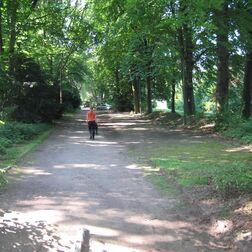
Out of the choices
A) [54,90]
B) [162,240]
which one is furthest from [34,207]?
[54,90]

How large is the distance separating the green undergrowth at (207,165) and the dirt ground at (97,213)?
732 mm

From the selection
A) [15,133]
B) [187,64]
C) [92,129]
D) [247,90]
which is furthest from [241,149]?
[187,64]

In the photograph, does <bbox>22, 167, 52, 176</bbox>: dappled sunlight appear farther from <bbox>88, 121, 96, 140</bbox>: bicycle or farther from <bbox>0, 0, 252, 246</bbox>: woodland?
<bbox>88, 121, 96, 140</bbox>: bicycle

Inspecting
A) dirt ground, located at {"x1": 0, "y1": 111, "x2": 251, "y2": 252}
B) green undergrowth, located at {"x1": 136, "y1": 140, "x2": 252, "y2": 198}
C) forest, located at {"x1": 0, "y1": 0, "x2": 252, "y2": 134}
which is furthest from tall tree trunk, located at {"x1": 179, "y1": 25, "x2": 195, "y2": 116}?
dirt ground, located at {"x1": 0, "y1": 111, "x2": 251, "y2": 252}

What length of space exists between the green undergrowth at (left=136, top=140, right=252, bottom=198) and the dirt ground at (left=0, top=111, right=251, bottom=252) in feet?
2.40

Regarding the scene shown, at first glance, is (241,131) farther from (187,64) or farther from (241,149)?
(187,64)

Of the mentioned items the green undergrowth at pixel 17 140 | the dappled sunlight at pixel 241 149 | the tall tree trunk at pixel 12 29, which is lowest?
the dappled sunlight at pixel 241 149

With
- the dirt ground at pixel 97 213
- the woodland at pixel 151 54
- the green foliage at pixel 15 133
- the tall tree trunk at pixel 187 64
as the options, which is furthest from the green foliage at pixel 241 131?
the green foliage at pixel 15 133

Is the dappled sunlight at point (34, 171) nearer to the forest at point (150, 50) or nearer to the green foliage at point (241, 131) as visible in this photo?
the forest at point (150, 50)

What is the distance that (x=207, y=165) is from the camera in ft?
41.2

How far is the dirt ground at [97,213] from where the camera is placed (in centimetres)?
671

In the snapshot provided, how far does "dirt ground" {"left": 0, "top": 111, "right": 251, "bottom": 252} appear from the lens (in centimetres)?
671

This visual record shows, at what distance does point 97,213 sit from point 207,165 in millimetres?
5019

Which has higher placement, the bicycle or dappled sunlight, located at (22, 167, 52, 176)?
the bicycle
